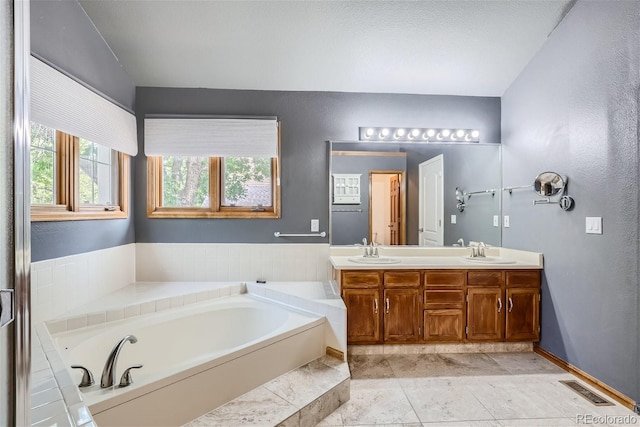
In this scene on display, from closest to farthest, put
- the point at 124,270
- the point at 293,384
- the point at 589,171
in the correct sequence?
the point at 293,384 < the point at 589,171 < the point at 124,270

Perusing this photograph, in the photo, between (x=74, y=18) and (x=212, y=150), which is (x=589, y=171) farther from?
(x=74, y=18)

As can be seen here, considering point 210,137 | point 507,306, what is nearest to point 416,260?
point 507,306

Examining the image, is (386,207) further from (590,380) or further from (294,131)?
(590,380)

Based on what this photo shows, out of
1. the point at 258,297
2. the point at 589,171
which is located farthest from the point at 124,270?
the point at 589,171

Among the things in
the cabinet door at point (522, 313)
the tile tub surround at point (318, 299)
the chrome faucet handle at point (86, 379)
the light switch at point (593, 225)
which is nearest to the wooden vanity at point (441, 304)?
the cabinet door at point (522, 313)

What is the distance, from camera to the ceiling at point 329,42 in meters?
2.36

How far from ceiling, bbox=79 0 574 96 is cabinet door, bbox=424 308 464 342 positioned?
2.10 metres

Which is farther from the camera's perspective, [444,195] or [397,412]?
[444,195]

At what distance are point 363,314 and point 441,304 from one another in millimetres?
673

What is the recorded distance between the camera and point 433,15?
242 cm

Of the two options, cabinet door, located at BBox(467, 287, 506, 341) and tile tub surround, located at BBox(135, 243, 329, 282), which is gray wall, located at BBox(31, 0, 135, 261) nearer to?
tile tub surround, located at BBox(135, 243, 329, 282)

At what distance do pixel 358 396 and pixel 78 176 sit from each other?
2456 mm

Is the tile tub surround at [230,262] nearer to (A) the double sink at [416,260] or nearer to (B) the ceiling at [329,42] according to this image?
(A) the double sink at [416,260]

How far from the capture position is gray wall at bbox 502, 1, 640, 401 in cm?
200
